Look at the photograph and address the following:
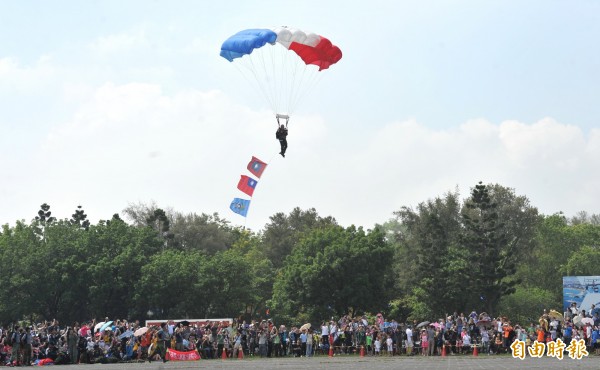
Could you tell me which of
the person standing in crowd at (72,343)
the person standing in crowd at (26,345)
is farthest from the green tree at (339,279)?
the person standing in crowd at (26,345)

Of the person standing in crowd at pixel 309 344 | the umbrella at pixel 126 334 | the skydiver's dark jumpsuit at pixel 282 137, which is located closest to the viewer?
the skydiver's dark jumpsuit at pixel 282 137

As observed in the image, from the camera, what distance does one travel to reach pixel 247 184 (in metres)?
47.2

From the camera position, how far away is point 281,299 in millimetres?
64562

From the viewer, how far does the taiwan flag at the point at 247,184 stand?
155 ft

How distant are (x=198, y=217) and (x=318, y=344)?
61447 mm

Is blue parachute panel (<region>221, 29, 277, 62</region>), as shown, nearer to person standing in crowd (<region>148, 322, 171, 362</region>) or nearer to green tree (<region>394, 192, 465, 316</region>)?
person standing in crowd (<region>148, 322, 171, 362</region>)

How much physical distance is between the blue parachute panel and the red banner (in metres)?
11.3

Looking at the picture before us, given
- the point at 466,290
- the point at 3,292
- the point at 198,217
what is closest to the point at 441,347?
the point at 466,290

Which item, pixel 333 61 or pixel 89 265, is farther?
pixel 89 265

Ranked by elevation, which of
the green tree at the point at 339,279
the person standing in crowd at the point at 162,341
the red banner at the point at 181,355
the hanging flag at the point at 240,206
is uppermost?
the hanging flag at the point at 240,206

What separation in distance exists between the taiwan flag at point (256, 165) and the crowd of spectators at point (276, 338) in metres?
8.28

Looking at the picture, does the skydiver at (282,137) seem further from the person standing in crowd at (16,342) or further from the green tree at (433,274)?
the green tree at (433,274)

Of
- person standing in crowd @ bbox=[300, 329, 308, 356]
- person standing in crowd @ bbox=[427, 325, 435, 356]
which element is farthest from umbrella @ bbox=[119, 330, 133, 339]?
person standing in crowd @ bbox=[427, 325, 435, 356]

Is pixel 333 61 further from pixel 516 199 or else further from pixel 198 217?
pixel 198 217
